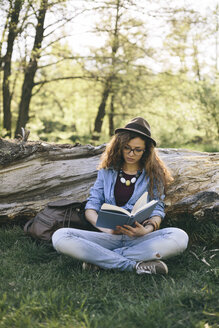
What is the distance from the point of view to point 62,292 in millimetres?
2695

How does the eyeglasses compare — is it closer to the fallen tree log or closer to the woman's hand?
the woman's hand

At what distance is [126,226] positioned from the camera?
10.3 feet

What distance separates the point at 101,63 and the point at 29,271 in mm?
8204

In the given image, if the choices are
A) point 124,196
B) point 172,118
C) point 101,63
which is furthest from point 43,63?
point 124,196

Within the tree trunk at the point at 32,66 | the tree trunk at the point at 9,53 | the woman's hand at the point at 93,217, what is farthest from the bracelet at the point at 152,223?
the tree trunk at the point at 32,66

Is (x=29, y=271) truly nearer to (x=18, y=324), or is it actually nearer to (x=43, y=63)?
(x=18, y=324)

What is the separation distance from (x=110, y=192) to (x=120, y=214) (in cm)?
74

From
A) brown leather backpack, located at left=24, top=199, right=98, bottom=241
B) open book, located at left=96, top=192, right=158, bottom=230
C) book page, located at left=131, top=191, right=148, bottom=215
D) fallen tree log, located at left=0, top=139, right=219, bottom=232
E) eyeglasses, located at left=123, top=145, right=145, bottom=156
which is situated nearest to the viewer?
open book, located at left=96, top=192, right=158, bottom=230

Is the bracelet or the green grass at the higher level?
the bracelet

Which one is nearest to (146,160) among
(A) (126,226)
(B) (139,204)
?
(B) (139,204)

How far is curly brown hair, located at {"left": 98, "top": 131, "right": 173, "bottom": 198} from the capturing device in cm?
371

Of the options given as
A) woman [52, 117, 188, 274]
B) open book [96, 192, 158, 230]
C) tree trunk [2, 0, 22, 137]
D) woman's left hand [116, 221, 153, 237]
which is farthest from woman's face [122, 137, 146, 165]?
tree trunk [2, 0, 22, 137]

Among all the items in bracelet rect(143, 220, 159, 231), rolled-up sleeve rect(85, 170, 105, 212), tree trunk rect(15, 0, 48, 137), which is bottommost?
bracelet rect(143, 220, 159, 231)

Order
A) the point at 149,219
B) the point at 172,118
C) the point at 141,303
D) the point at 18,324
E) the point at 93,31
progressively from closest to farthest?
the point at 18,324, the point at 141,303, the point at 149,219, the point at 93,31, the point at 172,118
